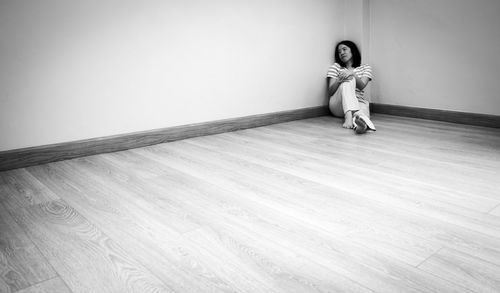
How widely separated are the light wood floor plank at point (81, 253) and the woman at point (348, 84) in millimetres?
2260

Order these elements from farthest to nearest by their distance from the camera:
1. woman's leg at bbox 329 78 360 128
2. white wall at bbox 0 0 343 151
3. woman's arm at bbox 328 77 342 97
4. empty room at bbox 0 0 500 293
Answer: woman's arm at bbox 328 77 342 97 < woman's leg at bbox 329 78 360 128 < white wall at bbox 0 0 343 151 < empty room at bbox 0 0 500 293

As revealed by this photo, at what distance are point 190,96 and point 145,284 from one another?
6.67ft

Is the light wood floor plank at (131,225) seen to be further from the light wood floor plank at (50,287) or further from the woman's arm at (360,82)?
the woman's arm at (360,82)

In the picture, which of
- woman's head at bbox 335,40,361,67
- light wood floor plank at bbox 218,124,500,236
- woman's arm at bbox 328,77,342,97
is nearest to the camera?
light wood floor plank at bbox 218,124,500,236

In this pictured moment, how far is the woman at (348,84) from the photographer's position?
3410mm

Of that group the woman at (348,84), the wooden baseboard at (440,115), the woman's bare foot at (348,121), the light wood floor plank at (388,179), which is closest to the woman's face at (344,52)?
the woman at (348,84)

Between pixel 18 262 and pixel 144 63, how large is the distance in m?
1.73

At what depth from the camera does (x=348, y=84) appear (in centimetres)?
350

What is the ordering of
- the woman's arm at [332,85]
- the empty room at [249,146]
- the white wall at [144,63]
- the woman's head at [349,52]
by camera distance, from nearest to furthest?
the empty room at [249,146]
the white wall at [144,63]
the woman's arm at [332,85]
the woman's head at [349,52]

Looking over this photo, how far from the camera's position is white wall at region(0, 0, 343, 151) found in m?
2.38

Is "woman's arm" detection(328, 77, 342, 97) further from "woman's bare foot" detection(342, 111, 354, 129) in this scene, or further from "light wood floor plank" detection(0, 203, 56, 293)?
"light wood floor plank" detection(0, 203, 56, 293)

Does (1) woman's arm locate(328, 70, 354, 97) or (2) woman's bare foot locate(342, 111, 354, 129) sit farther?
(1) woman's arm locate(328, 70, 354, 97)

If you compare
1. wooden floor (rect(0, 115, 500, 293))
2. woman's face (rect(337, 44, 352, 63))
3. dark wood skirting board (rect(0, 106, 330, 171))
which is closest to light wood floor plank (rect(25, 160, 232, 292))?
wooden floor (rect(0, 115, 500, 293))

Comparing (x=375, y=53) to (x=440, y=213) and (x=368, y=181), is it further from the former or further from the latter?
(x=440, y=213)
